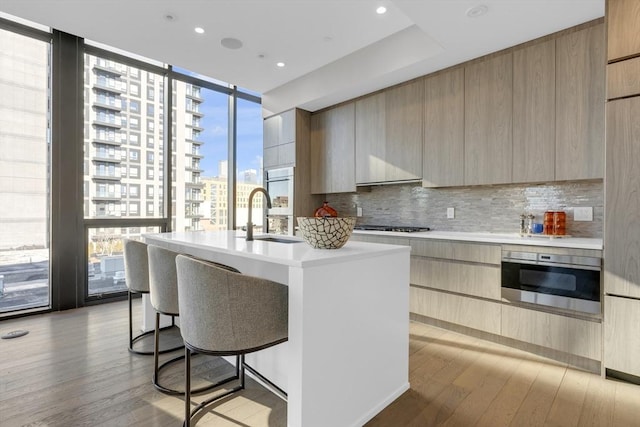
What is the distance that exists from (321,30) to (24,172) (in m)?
3.38

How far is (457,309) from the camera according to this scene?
Answer: 9.41 ft

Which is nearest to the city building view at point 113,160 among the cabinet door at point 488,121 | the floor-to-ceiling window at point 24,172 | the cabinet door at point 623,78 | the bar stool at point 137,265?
the floor-to-ceiling window at point 24,172

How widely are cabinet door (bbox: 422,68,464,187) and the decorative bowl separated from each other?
2000 millimetres

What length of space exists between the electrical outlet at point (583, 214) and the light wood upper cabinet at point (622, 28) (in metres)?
1.18

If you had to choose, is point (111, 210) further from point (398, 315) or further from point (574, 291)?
point (574, 291)

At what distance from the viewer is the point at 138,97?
4145 mm

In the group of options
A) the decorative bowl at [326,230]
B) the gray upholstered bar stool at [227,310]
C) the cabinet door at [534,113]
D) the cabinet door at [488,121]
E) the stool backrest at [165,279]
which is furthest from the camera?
the cabinet door at [488,121]

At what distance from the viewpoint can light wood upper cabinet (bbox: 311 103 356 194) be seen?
419 centimetres

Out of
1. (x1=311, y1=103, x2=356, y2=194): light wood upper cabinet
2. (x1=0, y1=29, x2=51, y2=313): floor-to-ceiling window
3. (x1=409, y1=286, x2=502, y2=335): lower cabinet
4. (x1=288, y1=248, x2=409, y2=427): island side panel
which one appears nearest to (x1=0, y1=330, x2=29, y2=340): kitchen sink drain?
(x1=0, y1=29, x2=51, y2=313): floor-to-ceiling window

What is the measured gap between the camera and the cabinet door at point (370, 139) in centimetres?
382

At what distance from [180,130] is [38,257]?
86.9 inches

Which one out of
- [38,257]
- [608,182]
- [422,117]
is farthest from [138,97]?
[608,182]

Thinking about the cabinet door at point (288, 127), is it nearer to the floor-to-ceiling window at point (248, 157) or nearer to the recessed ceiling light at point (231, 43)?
the floor-to-ceiling window at point (248, 157)

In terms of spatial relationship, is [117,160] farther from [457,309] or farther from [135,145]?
[457,309]
